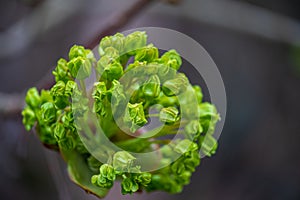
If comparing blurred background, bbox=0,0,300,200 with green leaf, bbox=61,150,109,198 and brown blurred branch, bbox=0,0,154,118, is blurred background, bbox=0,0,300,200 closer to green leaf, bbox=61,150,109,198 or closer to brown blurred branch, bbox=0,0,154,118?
brown blurred branch, bbox=0,0,154,118

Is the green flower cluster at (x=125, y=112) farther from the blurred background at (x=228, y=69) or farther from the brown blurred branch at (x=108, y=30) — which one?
the blurred background at (x=228, y=69)

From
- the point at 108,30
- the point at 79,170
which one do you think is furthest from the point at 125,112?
the point at 108,30

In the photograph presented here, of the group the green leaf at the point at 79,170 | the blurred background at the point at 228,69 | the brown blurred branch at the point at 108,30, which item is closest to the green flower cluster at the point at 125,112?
the green leaf at the point at 79,170

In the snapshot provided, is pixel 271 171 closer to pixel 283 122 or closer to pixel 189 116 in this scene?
pixel 283 122

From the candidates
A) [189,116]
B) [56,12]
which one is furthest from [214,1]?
[189,116]

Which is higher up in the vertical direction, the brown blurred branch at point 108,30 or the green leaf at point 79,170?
the brown blurred branch at point 108,30

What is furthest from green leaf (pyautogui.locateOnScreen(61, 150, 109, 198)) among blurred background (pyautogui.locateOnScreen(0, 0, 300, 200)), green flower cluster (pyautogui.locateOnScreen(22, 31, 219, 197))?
blurred background (pyautogui.locateOnScreen(0, 0, 300, 200))

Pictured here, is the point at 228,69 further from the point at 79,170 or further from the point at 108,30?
the point at 79,170
